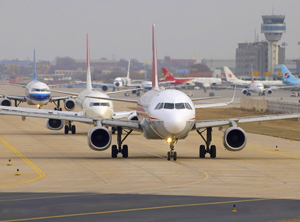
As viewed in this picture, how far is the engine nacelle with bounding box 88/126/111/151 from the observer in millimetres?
30406

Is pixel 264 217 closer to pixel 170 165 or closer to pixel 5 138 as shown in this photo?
pixel 170 165

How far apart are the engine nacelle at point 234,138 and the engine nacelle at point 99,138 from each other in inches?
233

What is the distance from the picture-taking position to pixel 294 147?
128 ft

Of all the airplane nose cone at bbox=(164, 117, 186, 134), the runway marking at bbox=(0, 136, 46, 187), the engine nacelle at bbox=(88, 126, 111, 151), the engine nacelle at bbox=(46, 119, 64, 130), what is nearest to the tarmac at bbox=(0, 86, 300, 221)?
the runway marking at bbox=(0, 136, 46, 187)

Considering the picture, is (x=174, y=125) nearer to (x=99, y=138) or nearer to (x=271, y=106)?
(x=99, y=138)

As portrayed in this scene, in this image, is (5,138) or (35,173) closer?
(35,173)

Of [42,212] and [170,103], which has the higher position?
[170,103]

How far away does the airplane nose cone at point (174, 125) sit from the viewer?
2898 centimetres

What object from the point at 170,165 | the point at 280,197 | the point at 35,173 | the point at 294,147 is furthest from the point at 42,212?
the point at 294,147

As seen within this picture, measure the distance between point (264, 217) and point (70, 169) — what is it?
13.2m

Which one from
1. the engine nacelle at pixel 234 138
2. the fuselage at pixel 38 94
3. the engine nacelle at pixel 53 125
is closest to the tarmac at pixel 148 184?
the engine nacelle at pixel 234 138

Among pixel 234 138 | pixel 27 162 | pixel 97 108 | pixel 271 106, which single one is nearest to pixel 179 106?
pixel 234 138

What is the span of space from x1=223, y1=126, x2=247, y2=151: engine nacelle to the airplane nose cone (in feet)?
9.04

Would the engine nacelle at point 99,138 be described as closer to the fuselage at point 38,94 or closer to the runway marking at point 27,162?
the runway marking at point 27,162
